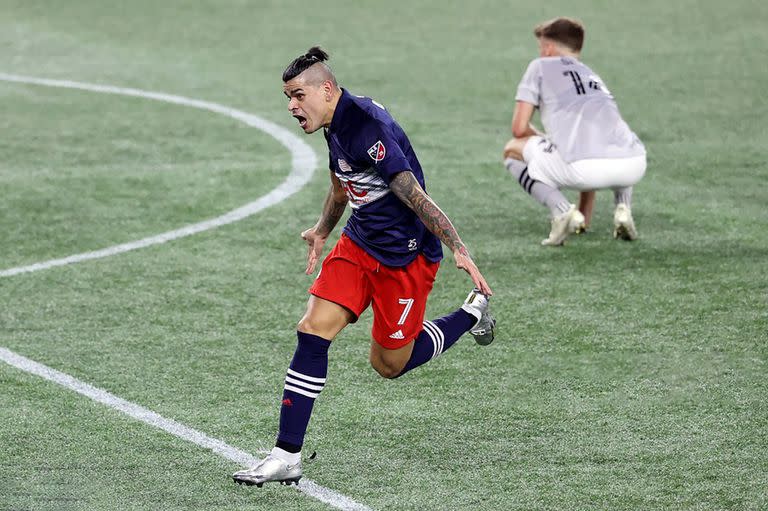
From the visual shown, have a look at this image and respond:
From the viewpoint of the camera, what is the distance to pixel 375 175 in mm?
5910

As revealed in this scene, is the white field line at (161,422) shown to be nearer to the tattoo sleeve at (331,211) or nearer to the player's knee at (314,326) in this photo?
the player's knee at (314,326)

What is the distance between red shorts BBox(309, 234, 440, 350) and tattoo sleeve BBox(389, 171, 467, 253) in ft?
1.29

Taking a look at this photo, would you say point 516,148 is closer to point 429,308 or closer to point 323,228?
point 429,308

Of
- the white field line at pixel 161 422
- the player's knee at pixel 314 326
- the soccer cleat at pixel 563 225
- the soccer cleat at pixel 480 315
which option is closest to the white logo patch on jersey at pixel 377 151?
the player's knee at pixel 314 326

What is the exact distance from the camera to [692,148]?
12.5 m

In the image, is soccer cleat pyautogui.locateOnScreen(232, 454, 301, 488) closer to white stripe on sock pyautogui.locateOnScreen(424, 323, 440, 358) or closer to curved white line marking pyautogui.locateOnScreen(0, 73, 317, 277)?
white stripe on sock pyautogui.locateOnScreen(424, 323, 440, 358)

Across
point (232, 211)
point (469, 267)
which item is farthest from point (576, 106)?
point (469, 267)

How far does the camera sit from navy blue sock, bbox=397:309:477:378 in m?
6.42

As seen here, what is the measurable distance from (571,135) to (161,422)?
4333 millimetres

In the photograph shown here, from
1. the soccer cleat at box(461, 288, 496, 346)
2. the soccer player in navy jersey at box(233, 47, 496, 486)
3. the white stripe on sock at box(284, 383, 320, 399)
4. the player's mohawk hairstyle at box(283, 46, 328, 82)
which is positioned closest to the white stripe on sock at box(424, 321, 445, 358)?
the soccer player in navy jersey at box(233, 47, 496, 486)

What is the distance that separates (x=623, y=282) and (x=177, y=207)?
3.73 meters

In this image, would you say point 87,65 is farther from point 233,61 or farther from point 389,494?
point 389,494

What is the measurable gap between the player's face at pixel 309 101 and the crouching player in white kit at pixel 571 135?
398 cm

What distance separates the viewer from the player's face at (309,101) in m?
5.81
